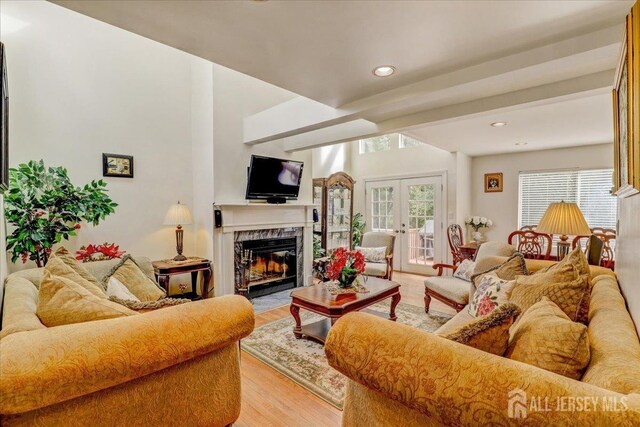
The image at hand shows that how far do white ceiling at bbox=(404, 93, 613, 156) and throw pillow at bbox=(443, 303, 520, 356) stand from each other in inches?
98.5

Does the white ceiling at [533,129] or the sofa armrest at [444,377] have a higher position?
the white ceiling at [533,129]

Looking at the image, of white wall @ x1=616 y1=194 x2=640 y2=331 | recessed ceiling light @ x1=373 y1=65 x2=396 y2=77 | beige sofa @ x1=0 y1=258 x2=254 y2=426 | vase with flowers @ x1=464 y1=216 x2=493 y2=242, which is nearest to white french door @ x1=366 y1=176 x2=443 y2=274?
vase with flowers @ x1=464 y1=216 x2=493 y2=242

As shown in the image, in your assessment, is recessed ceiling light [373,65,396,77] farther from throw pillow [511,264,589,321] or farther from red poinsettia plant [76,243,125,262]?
red poinsettia plant [76,243,125,262]

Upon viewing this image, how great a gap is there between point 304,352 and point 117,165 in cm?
299

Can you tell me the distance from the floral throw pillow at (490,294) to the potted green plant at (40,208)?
343 cm

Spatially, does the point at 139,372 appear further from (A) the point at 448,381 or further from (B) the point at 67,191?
(B) the point at 67,191

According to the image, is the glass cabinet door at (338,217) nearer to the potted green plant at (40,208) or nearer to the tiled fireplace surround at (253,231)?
the tiled fireplace surround at (253,231)

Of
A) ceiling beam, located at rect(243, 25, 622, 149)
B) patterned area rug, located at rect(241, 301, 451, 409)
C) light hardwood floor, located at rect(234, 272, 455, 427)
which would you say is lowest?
light hardwood floor, located at rect(234, 272, 455, 427)

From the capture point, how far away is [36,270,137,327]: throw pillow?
4.54 feet

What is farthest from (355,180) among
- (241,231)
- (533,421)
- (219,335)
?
(533,421)

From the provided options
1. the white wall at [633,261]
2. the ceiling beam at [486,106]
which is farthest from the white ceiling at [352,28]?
the white wall at [633,261]

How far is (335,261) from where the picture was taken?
296 cm

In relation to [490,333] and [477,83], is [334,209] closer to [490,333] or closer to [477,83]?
[477,83]

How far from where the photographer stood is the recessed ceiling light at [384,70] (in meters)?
2.20
